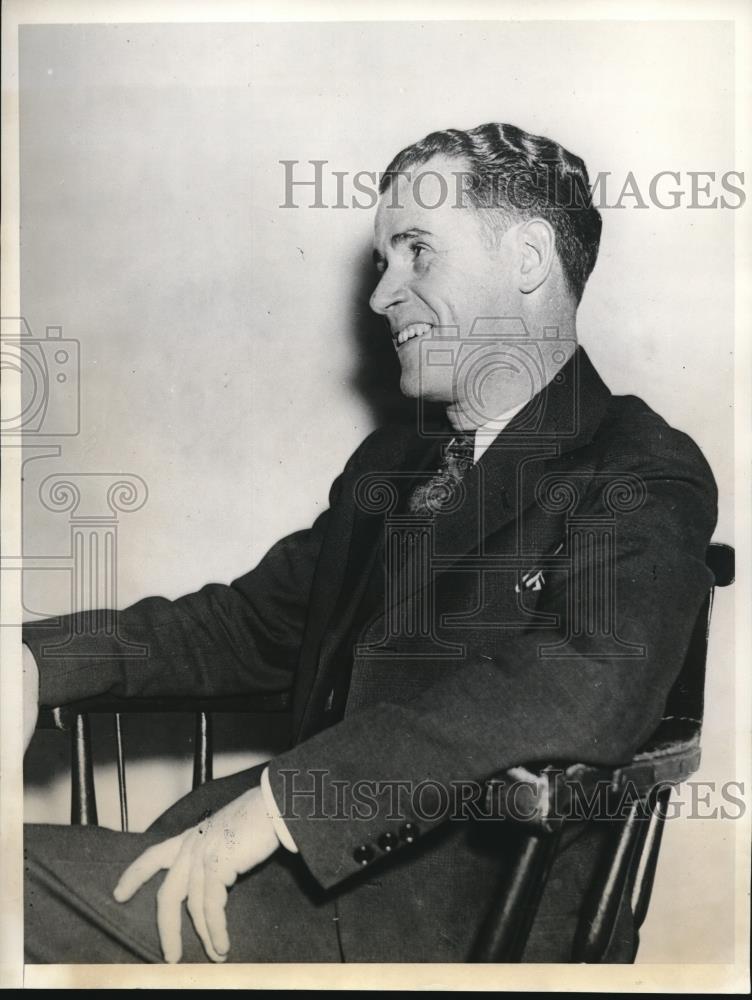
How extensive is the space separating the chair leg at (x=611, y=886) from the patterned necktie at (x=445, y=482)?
0.52 m

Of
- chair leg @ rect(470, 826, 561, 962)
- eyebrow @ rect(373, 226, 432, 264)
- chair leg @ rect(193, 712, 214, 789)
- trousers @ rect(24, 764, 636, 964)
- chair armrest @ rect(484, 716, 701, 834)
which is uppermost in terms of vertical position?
eyebrow @ rect(373, 226, 432, 264)

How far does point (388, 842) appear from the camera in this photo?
4.47 ft

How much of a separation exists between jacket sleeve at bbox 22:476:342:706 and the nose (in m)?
0.29

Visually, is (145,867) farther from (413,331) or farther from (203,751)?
(413,331)

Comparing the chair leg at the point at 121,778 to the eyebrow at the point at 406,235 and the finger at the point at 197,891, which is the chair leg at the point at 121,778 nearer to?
the finger at the point at 197,891

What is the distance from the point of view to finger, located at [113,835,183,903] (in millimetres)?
1430

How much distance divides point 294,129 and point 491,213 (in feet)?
1.22

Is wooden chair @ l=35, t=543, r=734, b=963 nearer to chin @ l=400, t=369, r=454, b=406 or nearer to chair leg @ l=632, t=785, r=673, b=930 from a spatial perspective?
chair leg @ l=632, t=785, r=673, b=930

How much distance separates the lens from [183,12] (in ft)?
5.50

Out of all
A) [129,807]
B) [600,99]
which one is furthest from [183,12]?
[129,807]

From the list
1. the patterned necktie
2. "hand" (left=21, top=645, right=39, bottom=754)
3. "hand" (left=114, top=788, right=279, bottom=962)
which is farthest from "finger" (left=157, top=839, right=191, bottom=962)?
the patterned necktie

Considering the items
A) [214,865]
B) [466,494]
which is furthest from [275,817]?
[466,494]

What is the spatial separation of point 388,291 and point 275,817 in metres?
0.82

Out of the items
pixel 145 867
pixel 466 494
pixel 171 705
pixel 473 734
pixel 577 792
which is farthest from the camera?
pixel 171 705
